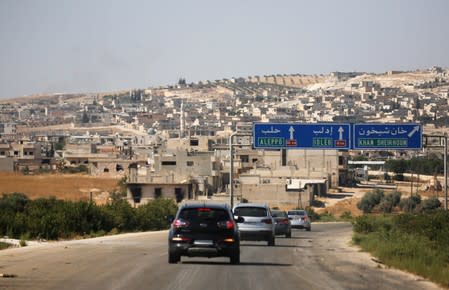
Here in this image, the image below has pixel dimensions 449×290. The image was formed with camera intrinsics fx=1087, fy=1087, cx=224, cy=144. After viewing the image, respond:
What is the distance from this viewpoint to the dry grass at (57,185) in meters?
102

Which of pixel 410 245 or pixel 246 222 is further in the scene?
pixel 246 222

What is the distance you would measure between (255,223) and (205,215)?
11445 mm

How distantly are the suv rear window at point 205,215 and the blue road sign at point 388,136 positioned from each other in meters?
34.9

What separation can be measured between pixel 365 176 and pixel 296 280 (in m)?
123

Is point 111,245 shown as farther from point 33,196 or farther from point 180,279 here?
point 33,196

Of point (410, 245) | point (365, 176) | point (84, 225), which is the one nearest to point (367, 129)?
point (84, 225)

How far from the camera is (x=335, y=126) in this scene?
200 feet

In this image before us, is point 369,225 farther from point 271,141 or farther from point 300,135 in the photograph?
point 271,141

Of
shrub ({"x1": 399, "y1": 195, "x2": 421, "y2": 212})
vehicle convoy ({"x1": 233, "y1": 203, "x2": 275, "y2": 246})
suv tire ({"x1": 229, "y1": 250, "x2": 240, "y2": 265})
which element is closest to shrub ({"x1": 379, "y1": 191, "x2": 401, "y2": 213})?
shrub ({"x1": 399, "y1": 195, "x2": 421, "y2": 212})

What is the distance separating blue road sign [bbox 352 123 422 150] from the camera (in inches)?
2379

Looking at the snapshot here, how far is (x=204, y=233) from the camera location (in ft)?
85.3

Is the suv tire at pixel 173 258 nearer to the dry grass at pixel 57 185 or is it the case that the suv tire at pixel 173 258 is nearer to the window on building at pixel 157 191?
the dry grass at pixel 57 185

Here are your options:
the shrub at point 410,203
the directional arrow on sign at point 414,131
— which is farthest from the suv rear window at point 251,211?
the shrub at point 410,203

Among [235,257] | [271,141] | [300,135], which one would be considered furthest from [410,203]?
[235,257]
